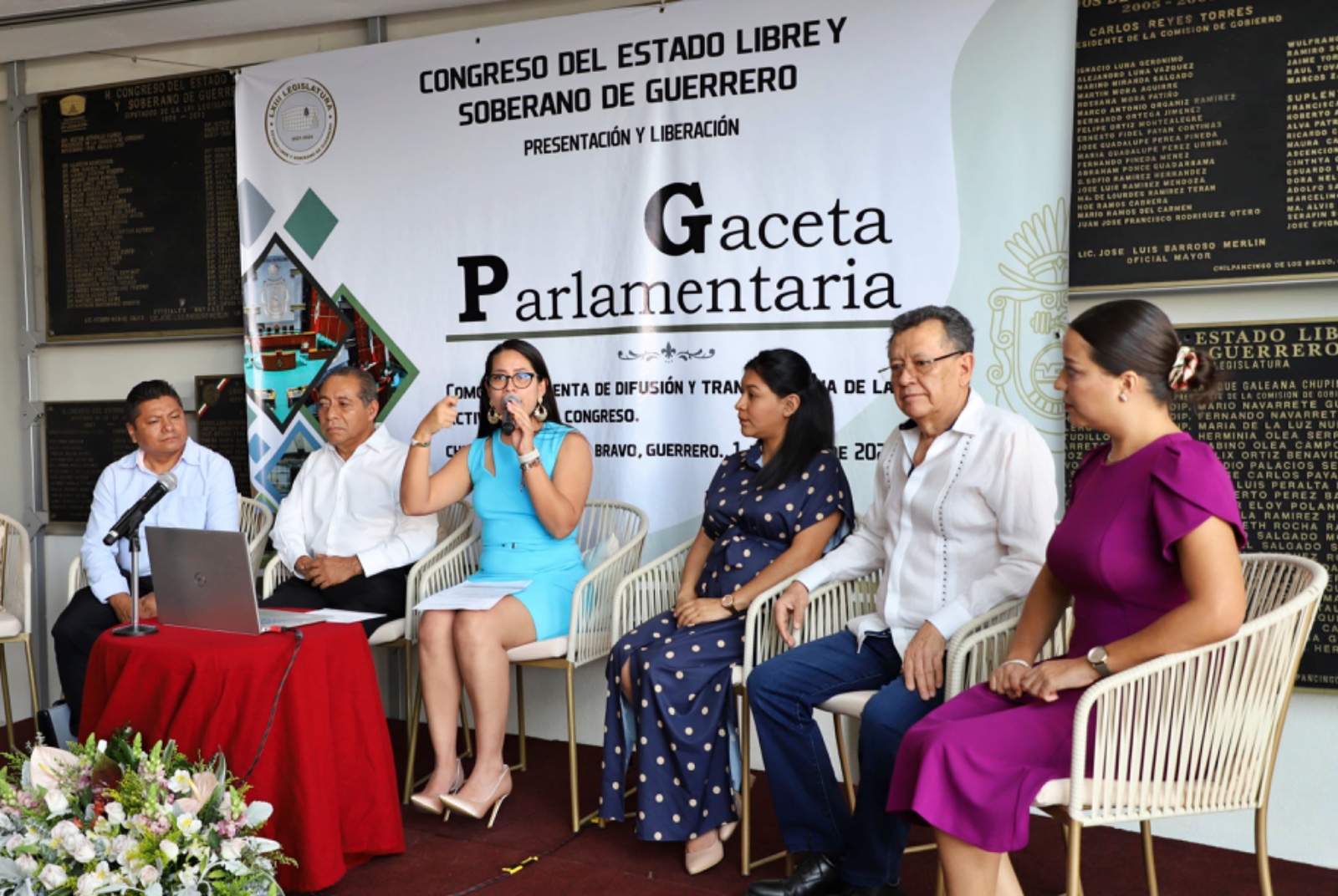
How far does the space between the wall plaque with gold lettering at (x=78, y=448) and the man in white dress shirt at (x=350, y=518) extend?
4.32 feet

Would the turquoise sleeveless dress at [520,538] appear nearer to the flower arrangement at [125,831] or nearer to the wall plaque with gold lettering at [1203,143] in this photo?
the flower arrangement at [125,831]

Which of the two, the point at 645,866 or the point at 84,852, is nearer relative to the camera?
the point at 84,852

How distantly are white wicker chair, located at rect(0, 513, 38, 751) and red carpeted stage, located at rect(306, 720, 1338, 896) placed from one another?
64.9 inches

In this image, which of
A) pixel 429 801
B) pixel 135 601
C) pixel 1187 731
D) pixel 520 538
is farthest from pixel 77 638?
pixel 1187 731

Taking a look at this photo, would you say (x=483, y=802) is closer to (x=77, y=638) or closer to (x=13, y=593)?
(x=77, y=638)

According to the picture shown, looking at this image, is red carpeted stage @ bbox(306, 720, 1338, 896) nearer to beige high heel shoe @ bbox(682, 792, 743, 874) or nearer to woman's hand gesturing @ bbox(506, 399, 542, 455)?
beige high heel shoe @ bbox(682, 792, 743, 874)

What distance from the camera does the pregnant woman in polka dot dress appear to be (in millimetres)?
2938

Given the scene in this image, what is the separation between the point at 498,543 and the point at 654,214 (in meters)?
1.25

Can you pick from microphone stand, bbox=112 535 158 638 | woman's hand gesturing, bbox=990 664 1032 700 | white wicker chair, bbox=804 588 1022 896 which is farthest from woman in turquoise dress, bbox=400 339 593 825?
woman's hand gesturing, bbox=990 664 1032 700

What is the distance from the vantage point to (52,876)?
1781mm

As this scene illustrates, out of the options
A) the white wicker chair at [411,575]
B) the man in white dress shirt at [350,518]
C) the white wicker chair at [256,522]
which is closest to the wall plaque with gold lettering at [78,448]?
the white wicker chair at [256,522]

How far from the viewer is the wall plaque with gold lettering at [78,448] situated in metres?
4.78

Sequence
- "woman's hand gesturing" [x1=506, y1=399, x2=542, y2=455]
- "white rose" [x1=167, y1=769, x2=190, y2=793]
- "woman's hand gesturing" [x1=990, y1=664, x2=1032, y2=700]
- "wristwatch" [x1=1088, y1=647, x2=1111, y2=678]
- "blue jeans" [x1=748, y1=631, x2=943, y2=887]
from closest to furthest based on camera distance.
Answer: "white rose" [x1=167, y1=769, x2=190, y2=793], "wristwatch" [x1=1088, y1=647, x2=1111, y2=678], "woman's hand gesturing" [x1=990, y1=664, x2=1032, y2=700], "blue jeans" [x1=748, y1=631, x2=943, y2=887], "woman's hand gesturing" [x1=506, y1=399, x2=542, y2=455]

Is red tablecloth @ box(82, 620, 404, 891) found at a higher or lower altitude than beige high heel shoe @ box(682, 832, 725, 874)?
higher
